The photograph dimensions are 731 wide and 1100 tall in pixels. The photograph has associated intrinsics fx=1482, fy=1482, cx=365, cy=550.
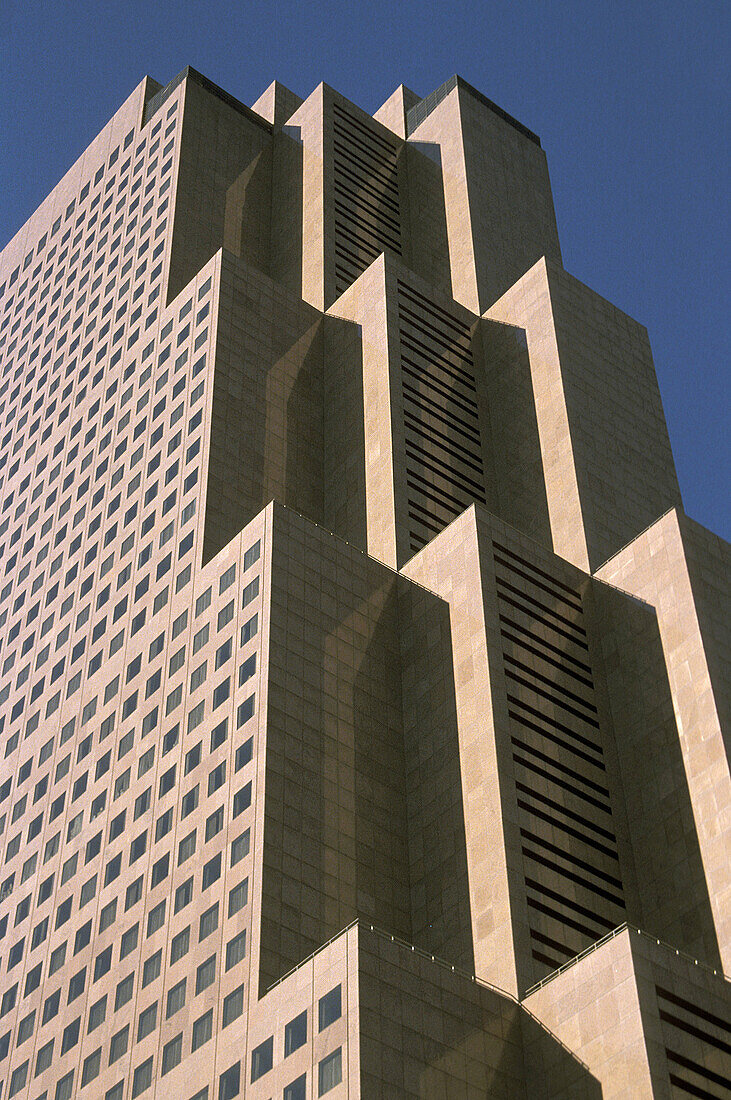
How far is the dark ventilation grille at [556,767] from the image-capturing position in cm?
7819

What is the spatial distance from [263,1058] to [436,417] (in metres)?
60.1

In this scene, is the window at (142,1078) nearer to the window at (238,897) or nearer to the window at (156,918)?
the window at (156,918)

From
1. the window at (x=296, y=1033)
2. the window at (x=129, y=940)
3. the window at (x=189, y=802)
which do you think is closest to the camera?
the window at (x=296, y=1033)

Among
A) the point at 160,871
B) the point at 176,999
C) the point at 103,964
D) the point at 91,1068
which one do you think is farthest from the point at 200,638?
the point at 91,1068

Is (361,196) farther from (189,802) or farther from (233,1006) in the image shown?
(233,1006)

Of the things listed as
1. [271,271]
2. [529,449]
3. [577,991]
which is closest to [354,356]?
[529,449]

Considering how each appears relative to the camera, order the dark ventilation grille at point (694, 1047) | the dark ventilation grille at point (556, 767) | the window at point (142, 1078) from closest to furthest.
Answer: the dark ventilation grille at point (694, 1047) → the window at point (142, 1078) → the dark ventilation grille at point (556, 767)

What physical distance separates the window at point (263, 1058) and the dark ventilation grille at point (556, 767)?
15.2 metres

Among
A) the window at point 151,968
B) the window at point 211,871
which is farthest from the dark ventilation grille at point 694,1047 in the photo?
the window at point 151,968

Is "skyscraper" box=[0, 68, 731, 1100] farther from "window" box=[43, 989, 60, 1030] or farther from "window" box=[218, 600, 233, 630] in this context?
"window" box=[43, 989, 60, 1030]

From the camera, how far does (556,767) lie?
8519cm

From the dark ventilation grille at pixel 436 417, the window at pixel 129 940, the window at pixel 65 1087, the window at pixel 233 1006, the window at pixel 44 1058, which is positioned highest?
the dark ventilation grille at pixel 436 417

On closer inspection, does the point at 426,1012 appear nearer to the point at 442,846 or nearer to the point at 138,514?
the point at 442,846

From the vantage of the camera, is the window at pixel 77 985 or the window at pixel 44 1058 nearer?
the window at pixel 44 1058
